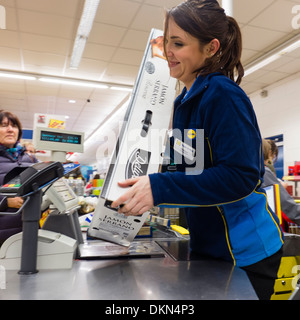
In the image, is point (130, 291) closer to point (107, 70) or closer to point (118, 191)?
point (118, 191)

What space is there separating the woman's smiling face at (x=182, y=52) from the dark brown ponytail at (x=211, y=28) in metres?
0.01

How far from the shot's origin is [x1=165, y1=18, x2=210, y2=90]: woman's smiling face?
0.88 m

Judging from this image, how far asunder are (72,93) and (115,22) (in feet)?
13.0

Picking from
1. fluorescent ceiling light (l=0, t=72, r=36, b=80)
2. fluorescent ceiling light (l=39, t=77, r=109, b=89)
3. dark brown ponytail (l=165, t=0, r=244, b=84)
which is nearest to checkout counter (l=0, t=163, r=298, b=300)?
dark brown ponytail (l=165, t=0, r=244, b=84)

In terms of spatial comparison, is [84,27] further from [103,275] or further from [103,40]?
[103,275]

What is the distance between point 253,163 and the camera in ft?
2.43

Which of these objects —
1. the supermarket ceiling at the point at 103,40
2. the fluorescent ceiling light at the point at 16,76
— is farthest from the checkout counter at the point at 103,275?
the fluorescent ceiling light at the point at 16,76

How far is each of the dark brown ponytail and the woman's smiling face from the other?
0.05 ft

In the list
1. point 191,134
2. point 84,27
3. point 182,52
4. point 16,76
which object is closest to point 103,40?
point 84,27

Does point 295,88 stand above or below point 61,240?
above

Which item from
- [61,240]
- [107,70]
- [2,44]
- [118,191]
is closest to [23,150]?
[61,240]

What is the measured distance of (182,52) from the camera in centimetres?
90

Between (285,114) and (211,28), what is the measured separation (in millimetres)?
6745
